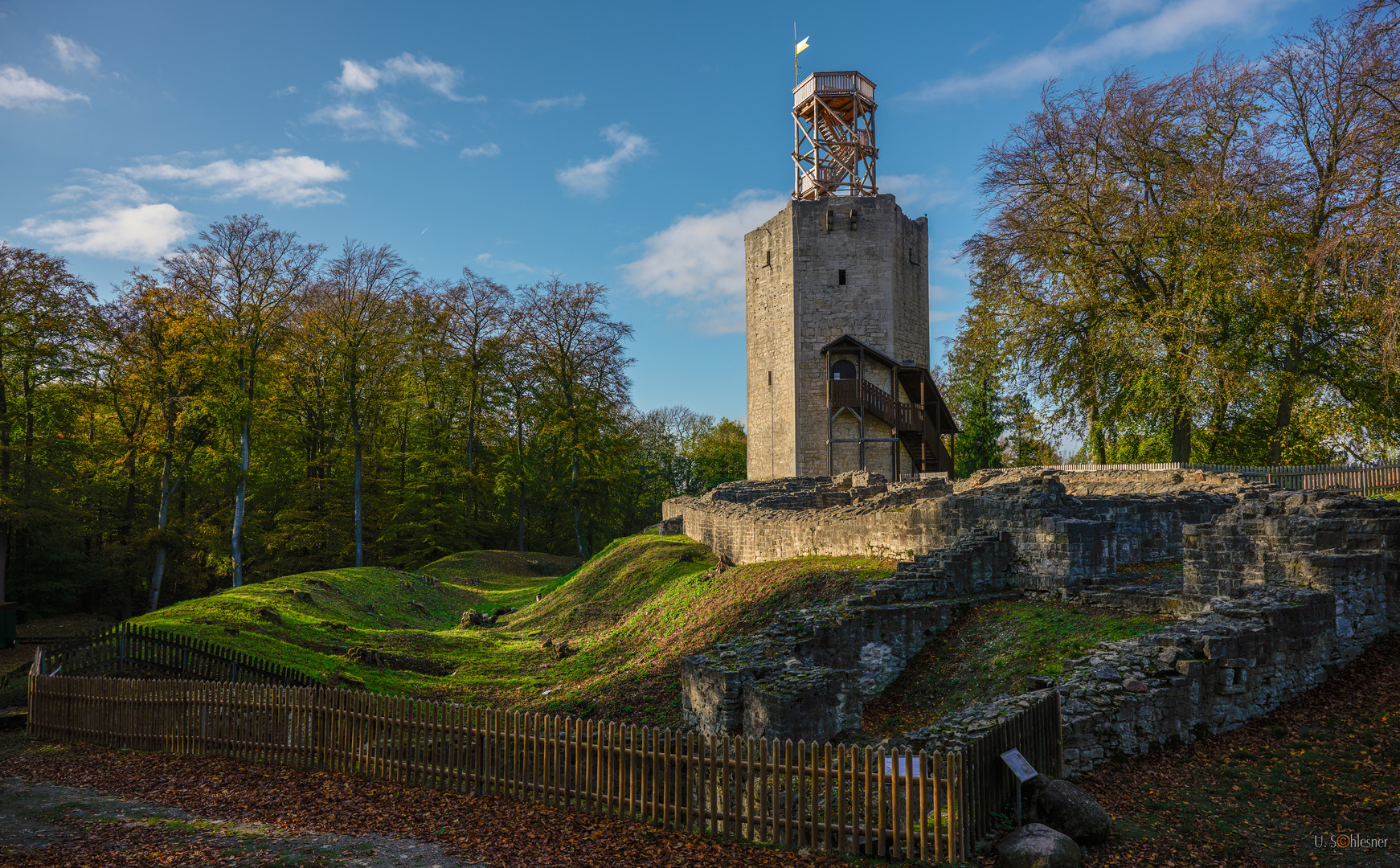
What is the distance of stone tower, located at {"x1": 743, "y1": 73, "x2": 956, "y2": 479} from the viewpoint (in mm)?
33219

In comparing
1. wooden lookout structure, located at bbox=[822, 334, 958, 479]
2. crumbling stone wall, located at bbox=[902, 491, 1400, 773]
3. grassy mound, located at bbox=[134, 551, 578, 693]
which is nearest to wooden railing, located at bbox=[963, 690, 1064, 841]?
crumbling stone wall, located at bbox=[902, 491, 1400, 773]

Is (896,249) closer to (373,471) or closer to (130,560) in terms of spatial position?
(373,471)

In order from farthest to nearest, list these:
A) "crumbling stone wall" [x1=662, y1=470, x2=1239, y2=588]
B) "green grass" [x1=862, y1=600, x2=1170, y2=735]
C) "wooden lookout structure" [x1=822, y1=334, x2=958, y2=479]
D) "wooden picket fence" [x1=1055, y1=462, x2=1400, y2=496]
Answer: "wooden lookout structure" [x1=822, y1=334, x2=958, y2=479], "wooden picket fence" [x1=1055, y1=462, x2=1400, y2=496], "crumbling stone wall" [x1=662, y1=470, x2=1239, y2=588], "green grass" [x1=862, y1=600, x2=1170, y2=735]

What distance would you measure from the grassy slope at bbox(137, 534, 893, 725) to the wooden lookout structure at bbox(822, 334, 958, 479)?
465 inches

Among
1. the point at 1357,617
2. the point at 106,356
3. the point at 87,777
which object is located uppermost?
the point at 106,356

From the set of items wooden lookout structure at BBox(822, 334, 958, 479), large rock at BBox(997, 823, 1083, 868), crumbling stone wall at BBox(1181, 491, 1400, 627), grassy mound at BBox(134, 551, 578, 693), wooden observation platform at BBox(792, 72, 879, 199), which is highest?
→ wooden observation platform at BBox(792, 72, 879, 199)

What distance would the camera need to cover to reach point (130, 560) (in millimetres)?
26109

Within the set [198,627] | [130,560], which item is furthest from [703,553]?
[130,560]

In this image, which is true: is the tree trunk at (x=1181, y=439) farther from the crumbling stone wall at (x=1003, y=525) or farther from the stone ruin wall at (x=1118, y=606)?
the stone ruin wall at (x=1118, y=606)

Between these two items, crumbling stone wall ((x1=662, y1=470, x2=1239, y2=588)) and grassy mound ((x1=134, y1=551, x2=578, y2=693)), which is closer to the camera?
crumbling stone wall ((x1=662, y1=470, x2=1239, y2=588))

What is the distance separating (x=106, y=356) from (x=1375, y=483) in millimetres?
40043

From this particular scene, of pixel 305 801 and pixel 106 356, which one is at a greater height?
pixel 106 356

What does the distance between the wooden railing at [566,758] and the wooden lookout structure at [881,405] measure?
85.4 feet

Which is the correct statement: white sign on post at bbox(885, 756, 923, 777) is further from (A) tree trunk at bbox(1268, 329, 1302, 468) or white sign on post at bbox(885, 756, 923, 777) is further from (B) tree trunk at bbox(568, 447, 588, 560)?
(B) tree trunk at bbox(568, 447, 588, 560)
